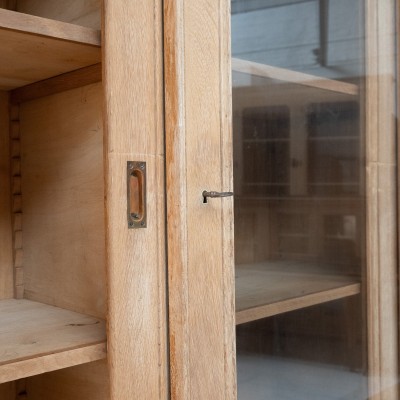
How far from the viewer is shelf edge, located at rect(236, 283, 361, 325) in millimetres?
1040

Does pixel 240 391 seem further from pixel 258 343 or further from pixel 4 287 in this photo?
pixel 4 287

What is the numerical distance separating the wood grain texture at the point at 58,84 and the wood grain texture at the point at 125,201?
10 cm

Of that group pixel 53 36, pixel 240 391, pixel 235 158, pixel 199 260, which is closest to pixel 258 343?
pixel 240 391

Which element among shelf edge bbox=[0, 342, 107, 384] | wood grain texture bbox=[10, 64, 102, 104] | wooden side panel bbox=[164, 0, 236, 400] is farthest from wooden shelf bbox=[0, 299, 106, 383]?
wood grain texture bbox=[10, 64, 102, 104]

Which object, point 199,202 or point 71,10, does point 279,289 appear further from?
point 71,10

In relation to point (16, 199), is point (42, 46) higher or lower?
higher

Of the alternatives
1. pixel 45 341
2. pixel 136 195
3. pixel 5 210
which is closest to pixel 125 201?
pixel 136 195

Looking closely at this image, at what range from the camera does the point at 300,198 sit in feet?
3.84

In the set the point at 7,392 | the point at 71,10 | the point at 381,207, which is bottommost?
the point at 7,392

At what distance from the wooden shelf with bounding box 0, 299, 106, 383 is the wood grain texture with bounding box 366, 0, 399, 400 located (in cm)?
65

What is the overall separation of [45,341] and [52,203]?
31 centimetres

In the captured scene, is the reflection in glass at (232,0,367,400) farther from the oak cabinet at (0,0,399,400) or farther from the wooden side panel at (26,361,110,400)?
the wooden side panel at (26,361,110,400)

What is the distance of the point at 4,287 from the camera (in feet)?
4.01

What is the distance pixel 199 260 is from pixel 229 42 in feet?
1.16
